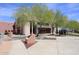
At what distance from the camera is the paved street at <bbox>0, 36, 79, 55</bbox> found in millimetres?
6125

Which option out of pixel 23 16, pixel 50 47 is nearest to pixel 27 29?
pixel 23 16

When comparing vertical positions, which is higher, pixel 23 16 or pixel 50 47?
pixel 23 16

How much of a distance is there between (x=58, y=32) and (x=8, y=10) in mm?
803

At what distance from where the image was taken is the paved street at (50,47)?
20.1 feet

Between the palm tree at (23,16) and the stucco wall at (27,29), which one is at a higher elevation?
the palm tree at (23,16)

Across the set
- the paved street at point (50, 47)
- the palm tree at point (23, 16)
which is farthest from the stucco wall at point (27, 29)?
the paved street at point (50, 47)

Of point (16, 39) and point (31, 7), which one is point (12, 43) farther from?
point (31, 7)

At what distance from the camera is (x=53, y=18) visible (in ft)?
20.2

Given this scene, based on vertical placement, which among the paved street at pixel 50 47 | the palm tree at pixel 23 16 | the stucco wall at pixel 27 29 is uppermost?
the palm tree at pixel 23 16

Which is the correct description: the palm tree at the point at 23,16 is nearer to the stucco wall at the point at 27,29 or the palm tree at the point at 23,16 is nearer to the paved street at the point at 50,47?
the stucco wall at the point at 27,29

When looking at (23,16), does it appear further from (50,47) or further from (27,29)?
(50,47)

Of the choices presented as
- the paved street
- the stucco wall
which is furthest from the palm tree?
the paved street

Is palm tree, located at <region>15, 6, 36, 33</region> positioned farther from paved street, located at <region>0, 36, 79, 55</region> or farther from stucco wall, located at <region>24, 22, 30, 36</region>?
paved street, located at <region>0, 36, 79, 55</region>

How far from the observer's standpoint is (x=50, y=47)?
614 cm
